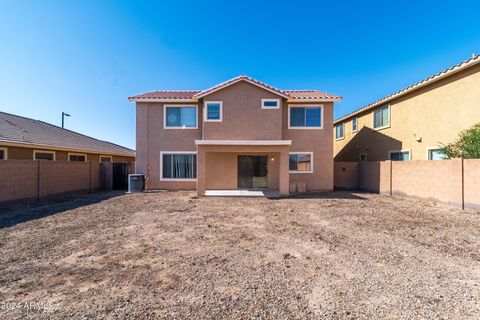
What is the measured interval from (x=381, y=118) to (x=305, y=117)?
6.60m

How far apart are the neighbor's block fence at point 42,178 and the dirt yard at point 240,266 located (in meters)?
2.69

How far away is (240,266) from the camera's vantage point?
12.6ft

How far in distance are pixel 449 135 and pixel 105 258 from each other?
15.2m

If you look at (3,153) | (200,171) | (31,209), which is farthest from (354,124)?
(3,153)

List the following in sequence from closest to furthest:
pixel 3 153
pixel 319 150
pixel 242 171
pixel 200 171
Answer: pixel 3 153
pixel 200 171
pixel 319 150
pixel 242 171

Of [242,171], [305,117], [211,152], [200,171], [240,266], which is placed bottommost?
[240,266]

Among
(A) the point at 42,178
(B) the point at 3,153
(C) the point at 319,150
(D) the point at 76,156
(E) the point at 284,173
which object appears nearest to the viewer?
(A) the point at 42,178

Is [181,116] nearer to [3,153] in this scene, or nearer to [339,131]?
[3,153]

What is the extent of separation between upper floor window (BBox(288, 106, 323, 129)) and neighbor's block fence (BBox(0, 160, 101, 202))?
13.2 m

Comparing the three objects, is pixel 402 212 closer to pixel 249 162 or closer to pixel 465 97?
pixel 465 97

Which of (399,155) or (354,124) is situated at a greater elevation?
(354,124)

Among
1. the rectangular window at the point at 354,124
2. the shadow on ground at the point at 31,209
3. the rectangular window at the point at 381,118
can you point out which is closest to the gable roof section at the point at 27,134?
the shadow on ground at the point at 31,209

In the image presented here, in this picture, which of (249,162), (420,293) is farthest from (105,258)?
(249,162)

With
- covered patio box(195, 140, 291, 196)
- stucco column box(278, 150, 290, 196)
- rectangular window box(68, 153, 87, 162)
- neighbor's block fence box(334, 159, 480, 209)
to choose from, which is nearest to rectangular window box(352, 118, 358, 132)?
neighbor's block fence box(334, 159, 480, 209)
